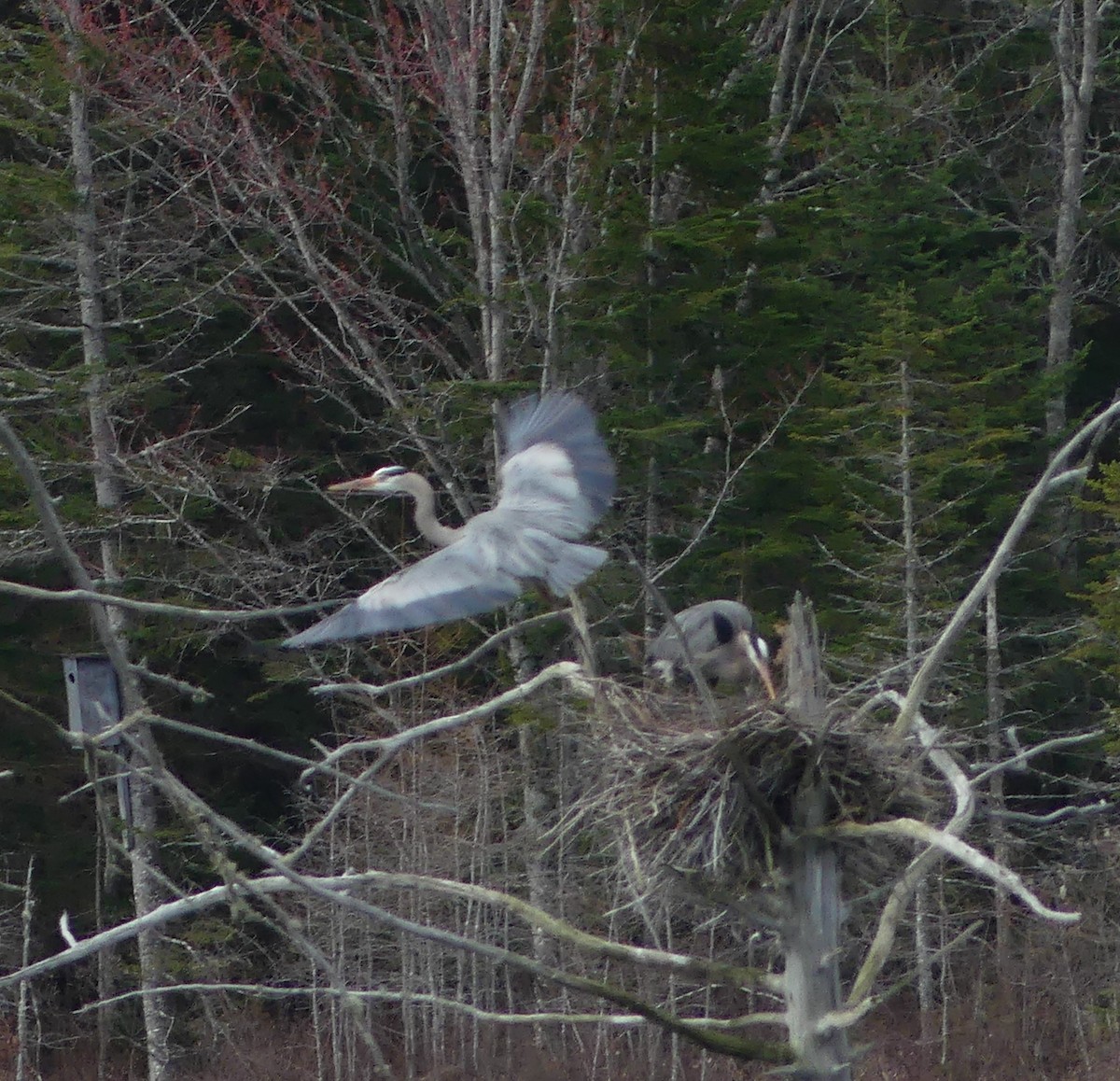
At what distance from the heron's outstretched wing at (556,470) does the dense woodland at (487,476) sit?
480 centimetres

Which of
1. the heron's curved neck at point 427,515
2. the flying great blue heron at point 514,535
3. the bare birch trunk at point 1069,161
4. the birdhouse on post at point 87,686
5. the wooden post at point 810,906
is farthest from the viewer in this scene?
the bare birch trunk at point 1069,161

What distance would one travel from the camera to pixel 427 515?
9.23 meters

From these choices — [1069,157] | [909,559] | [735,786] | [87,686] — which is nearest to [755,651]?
[735,786]

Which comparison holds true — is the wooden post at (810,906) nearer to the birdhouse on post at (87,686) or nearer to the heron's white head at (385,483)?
the birdhouse on post at (87,686)

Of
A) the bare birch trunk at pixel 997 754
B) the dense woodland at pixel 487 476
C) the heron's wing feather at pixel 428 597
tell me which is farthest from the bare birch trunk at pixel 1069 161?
the heron's wing feather at pixel 428 597

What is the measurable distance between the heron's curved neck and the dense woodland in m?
4.40

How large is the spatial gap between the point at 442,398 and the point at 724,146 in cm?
342

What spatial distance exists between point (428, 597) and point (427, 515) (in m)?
2.20

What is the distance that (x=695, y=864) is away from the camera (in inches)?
226

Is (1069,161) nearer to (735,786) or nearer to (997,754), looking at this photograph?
(997,754)

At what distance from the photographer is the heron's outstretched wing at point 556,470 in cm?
812

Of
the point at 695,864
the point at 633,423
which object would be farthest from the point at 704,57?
the point at 695,864

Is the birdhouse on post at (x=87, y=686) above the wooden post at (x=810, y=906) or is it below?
above

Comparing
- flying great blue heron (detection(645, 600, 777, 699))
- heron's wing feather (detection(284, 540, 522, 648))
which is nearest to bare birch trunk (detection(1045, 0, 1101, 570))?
flying great blue heron (detection(645, 600, 777, 699))
